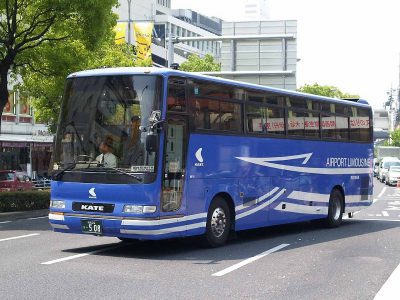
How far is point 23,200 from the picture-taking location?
68.9ft

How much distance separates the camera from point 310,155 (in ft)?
51.4

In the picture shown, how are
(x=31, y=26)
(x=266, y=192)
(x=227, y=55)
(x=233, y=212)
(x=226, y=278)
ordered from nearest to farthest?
(x=226, y=278) < (x=233, y=212) < (x=266, y=192) < (x=31, y=26) < (x=227, y=55)

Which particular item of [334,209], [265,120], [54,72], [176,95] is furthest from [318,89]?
[176,95]

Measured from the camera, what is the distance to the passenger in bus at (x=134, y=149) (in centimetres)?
1065

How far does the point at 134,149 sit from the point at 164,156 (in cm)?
52

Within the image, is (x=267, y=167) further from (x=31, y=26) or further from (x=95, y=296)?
(x=31, y=26)

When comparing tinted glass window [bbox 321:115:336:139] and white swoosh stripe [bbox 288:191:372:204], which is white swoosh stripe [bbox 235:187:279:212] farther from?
tinted glass window [bbox 321:115:336:139]

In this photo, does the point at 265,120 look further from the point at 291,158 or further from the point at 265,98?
the point at 291,158

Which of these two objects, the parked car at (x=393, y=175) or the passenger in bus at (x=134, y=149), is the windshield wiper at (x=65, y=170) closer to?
the passenger in bus at (x=134, y=149)

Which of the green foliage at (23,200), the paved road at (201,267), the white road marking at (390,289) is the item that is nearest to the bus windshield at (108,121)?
the paved road at (201,267)

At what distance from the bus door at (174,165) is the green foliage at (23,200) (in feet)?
35.2

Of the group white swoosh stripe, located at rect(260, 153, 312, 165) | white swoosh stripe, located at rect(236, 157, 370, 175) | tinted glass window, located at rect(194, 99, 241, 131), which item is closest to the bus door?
tinted glass window, located at rect(194, 99, 241, 131)

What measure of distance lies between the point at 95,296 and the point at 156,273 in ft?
5.96

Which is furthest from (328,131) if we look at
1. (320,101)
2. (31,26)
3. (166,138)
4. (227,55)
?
(227,55)
